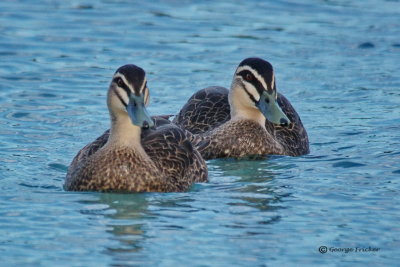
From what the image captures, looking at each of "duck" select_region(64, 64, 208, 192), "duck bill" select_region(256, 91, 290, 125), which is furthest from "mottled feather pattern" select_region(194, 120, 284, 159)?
"duck" select_region(64, 64, 208, 192)

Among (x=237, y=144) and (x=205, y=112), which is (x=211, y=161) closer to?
(x=237, y=144)

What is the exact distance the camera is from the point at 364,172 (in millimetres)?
14438

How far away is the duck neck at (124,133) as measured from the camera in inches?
520

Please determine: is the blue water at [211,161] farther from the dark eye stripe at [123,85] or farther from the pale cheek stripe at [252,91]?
the dark eye stripe at [123,85]

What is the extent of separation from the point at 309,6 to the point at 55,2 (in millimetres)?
5223

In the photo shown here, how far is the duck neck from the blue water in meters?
0.60

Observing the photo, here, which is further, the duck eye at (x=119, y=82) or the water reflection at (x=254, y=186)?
the duck eye at (x=119, y=82)

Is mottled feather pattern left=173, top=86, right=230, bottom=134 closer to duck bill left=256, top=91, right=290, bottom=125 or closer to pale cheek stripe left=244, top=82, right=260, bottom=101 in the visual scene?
pale cheek stripe left=244, top=82, right=260, bottom=101

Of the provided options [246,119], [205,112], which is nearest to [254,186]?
[246,119]

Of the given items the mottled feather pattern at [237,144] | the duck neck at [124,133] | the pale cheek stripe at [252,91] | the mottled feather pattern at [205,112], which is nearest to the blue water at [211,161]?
the mottled feather pattern at [237,144]

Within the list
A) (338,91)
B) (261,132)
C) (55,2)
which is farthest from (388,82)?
(55,2)

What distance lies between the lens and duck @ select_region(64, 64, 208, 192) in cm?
1295

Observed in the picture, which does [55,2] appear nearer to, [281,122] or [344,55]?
[344,55]

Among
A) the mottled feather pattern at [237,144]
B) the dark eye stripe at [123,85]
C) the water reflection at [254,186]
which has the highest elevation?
the dark eye stripe at [123,85]
